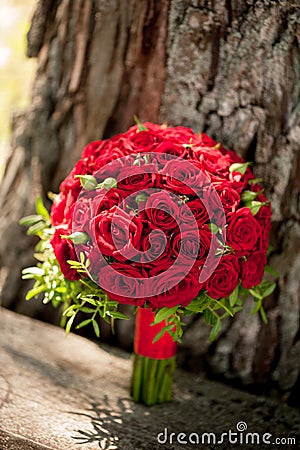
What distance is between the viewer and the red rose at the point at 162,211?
0.85 m

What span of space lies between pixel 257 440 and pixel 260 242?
1.17 feet

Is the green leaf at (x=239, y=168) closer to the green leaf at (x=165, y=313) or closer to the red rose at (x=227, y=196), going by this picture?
the red rose at (x=227, y=196)

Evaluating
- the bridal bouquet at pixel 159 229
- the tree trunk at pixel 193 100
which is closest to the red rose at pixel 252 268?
the bridal bouquet at pixel 159 229

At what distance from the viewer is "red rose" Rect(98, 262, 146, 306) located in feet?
2.80

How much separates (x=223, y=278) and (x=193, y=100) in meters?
0.43

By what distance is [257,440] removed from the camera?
0.99 meters

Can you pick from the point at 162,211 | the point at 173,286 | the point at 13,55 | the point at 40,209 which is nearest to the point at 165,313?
the point at 173,286

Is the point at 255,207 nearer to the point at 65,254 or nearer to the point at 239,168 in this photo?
the point at 239,168

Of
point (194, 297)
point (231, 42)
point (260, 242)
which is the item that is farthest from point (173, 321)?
point (231, 42)

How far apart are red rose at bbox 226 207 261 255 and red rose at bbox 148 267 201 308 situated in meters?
0.09

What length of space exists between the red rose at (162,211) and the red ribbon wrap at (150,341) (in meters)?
0.26

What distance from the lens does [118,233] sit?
85cm

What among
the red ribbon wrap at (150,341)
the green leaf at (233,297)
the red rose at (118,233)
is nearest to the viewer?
the red rose at (118,233)

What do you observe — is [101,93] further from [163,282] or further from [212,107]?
[163,282]
